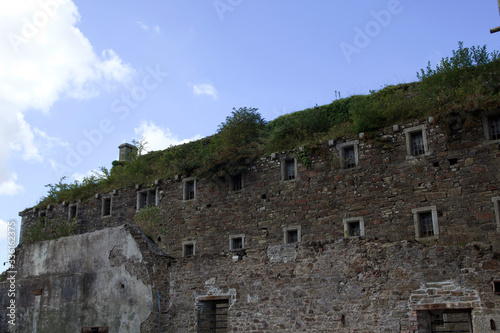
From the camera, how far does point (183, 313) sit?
47.0 feet

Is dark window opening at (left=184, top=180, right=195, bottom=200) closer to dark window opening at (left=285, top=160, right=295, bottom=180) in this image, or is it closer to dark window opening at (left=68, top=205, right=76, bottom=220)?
dark window opening at (left=285, top=160, right=295, bottom=180)

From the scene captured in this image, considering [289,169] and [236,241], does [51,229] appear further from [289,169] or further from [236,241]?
[289,169]

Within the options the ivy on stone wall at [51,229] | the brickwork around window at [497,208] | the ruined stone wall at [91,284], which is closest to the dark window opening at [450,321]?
the brickwork around window at [497,208]

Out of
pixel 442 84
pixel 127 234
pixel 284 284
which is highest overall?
pixel 442 84

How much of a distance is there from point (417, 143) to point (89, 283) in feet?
37.4

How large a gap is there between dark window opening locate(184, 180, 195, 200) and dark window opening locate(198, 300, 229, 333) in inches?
341

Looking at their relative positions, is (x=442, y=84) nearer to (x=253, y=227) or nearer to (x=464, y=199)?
(x=464, y=199)

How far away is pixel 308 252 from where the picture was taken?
12.6 metres

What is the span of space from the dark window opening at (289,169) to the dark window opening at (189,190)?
15.2ft

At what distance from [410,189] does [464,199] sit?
5.64ft

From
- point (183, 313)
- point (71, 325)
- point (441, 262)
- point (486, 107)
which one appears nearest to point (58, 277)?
point (71, 325)

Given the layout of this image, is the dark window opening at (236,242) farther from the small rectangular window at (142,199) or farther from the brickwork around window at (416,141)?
the brickwork around window at (416,141)

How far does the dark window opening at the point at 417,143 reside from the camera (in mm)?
17773

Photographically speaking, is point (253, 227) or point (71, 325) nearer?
point (71, 325)
